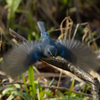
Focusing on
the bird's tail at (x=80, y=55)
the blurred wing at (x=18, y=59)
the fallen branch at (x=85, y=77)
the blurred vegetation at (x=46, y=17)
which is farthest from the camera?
the blurred vegetation at (x=46, y=17)

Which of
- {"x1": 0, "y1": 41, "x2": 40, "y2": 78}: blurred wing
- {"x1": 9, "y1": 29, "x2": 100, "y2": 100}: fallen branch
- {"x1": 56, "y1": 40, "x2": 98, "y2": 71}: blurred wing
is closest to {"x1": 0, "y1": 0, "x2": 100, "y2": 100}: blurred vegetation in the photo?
{"x1": 56, "y1": 40, "x2": 98, "y2": 71}: blurred wing

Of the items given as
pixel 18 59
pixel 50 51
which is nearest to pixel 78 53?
pixel 50 51

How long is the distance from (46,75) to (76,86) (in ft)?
1.61

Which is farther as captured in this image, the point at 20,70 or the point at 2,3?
the point at 2,3

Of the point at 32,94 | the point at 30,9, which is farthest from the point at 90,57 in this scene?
the point at 30,9

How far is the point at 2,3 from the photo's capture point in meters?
5.40

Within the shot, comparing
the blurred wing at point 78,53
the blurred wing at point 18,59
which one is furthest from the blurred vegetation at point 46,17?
the blurred wing at point 18,59

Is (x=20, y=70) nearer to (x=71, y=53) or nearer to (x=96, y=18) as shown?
(x=71, y=53)

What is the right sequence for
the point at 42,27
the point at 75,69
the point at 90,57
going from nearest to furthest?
the point at 75,69 < the point at 90,57 < the point at 42,27

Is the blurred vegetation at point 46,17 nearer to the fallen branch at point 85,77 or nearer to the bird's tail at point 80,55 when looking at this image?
the bird's tail at point 80,55

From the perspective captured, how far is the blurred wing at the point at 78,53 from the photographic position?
2372mm

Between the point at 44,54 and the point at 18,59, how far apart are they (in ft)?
1.09

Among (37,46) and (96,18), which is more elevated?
(96,18)

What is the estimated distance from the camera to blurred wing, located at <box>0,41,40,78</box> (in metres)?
2.23
